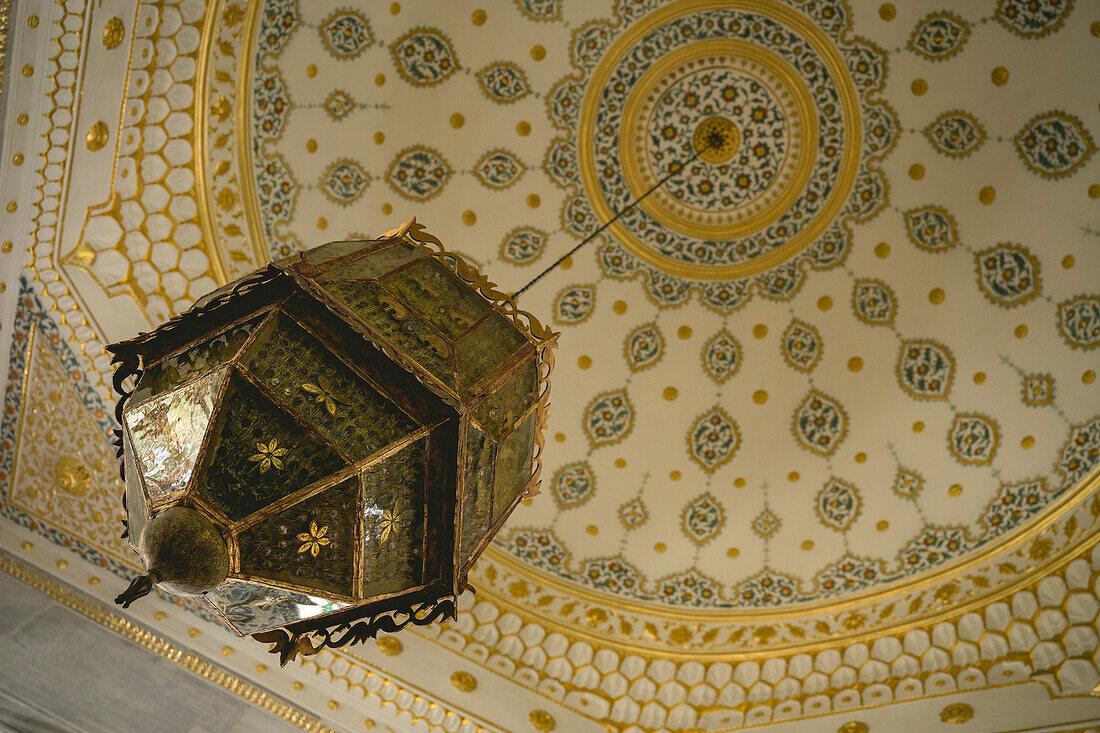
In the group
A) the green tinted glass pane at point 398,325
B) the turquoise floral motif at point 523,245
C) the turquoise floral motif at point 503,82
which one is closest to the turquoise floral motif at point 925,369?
the turquoise floral motif at point 523,245

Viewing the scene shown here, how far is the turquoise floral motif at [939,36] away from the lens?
5.12m

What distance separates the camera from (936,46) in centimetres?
519

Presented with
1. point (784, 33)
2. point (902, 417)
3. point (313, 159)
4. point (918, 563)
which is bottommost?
point (918, 563)

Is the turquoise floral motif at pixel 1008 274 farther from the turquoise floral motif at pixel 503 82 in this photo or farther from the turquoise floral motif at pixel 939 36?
the turquoise floral motif at pixel 503 82

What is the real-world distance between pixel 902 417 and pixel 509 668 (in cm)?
337

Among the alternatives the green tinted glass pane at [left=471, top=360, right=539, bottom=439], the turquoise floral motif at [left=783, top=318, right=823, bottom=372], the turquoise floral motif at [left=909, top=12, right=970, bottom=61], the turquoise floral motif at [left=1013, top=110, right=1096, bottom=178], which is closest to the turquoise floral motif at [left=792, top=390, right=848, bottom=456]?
the turquoise floral motif at [left=783, top=318, right=823, bottom=372]

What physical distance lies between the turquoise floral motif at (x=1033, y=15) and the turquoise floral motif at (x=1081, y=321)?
5.79 ft

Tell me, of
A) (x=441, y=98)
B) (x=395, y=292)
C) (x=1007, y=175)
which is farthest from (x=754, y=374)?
(x=395, y=292)

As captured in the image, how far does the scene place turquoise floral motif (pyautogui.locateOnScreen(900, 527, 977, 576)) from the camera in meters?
5.29

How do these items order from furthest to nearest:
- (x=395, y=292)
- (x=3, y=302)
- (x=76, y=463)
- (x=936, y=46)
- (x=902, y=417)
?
(x=902, y=417)
(x=936, y=46)
(x=76, y=463)
(x=3, y=302)
(x=395, y=292)

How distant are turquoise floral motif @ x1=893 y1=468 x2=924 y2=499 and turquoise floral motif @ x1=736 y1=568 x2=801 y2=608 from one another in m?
1.03

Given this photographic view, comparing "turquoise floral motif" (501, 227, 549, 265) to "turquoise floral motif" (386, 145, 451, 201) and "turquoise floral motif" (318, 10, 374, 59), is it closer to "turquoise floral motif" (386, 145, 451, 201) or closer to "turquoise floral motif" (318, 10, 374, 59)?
"turquoise floral motif" (386, 145, 451, 201)

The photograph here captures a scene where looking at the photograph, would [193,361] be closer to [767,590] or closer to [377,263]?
[377,263]

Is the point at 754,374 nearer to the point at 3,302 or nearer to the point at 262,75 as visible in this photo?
the point at 262,75
